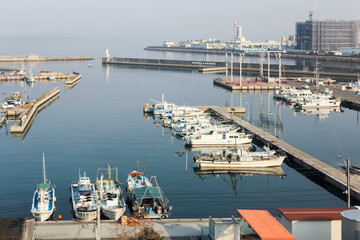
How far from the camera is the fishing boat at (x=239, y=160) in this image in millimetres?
37438

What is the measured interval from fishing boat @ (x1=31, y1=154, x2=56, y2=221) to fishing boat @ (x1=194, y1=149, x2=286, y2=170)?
37.6ft

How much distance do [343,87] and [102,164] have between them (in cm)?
5289

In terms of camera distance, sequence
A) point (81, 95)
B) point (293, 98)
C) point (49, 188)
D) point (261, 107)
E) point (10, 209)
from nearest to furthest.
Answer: point (10, 209) < point (49, 188) < point (261, 107) < point (293, 98) < point (81, 95)

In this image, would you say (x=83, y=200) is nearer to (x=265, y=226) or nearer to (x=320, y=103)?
(x=265, y=226)

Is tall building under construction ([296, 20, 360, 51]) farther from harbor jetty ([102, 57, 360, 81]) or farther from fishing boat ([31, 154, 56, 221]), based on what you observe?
fishing boat ([31, 154, 56, 221])

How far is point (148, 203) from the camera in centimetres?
2805

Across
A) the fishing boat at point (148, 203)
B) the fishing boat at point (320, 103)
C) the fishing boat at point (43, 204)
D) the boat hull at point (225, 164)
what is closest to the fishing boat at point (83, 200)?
the fishing boat at point (43, 204)

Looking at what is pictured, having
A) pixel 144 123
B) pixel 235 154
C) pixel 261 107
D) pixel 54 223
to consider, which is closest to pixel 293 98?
pixel 261 107

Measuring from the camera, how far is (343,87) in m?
82.2

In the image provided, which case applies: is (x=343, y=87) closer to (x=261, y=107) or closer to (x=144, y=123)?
(x=261, y=107)

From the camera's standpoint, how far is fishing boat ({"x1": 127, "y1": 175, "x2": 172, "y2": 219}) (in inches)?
1045

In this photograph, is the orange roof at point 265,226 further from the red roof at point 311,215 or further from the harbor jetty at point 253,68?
the harbor jetty at point 253,68

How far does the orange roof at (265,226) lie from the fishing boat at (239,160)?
16.3 m

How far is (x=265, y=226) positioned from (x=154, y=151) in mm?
23537
